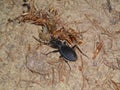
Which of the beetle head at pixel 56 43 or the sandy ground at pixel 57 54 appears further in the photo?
the beetle head at pixel 56 43

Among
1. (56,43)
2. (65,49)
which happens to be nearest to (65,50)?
(65,49)

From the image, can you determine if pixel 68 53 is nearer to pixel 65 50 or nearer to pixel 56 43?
pixel 65 50

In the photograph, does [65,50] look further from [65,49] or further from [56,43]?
[56,43]

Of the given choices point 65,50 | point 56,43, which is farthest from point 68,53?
point 56,43

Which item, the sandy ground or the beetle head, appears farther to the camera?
the beetle head

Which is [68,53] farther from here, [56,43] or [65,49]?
[56,43]

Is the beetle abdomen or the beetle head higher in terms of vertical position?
the beetle head

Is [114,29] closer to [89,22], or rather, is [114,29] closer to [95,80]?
[89,22]

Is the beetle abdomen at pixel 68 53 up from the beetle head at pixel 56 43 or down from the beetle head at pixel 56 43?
down
